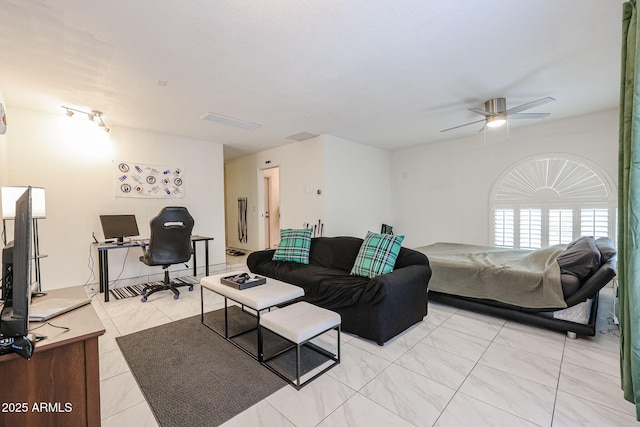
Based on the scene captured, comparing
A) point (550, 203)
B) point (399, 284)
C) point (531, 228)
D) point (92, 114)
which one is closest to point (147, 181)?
point (92, 114)

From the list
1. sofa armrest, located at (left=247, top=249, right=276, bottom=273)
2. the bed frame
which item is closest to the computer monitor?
sofa armrest, located at (left=247, top=249, right=276, bottom=273)

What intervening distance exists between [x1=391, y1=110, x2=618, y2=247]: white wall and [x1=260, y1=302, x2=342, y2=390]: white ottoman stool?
4376 mm

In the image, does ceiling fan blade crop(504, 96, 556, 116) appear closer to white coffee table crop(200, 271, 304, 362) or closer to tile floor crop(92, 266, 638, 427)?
tile floor crop(92, 266, 638, 427)

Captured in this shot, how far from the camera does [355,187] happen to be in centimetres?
567

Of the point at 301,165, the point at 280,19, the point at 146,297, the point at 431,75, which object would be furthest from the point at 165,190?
the point at 431,75

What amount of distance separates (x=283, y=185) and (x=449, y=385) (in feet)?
15.5

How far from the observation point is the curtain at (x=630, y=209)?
1049 mm

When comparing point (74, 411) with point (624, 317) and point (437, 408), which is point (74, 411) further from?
point (624, 317)

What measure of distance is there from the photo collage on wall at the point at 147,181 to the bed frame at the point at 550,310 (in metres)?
4.68

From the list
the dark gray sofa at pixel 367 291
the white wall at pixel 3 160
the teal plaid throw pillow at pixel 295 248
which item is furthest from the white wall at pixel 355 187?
the white wall at pixel 3 160

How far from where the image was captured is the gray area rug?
166cm

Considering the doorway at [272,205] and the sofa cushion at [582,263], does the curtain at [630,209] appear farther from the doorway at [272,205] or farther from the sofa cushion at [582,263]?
the doorway at [272,205]

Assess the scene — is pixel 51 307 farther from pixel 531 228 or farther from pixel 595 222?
pixel 595 222

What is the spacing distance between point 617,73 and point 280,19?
11.4 feet
